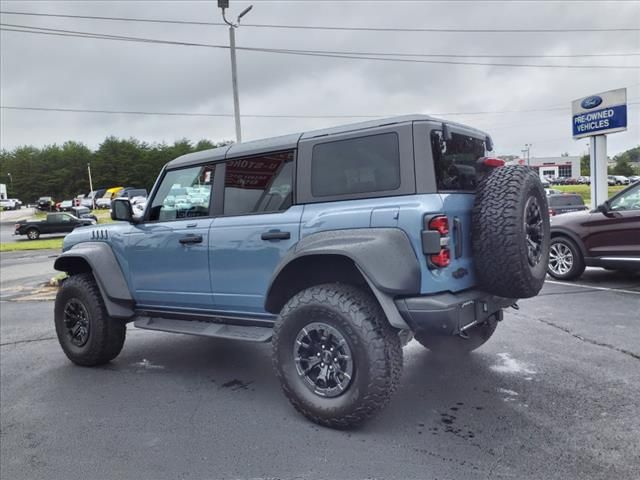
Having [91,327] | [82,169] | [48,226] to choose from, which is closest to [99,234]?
[91,327]

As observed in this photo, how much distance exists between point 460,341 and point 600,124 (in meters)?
12.4

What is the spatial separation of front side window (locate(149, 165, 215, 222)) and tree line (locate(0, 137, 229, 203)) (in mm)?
81862

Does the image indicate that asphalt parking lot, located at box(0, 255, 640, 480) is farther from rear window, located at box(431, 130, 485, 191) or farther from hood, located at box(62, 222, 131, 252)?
rear window, located at box(431, 130, 485, 191)

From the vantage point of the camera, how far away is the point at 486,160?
375cm

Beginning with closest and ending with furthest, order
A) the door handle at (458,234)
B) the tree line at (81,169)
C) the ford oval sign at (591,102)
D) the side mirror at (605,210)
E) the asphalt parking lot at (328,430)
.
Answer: the asphalt parking lot at (328,430) → the door handle at (458,234) → the side mirror at (605,210) → the ford oval sign at (591,102) → the tree line at (81,169)

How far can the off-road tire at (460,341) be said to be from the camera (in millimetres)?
4418

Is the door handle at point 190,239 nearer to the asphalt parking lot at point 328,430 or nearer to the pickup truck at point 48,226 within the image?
the asphalt parking lot at point 328,430

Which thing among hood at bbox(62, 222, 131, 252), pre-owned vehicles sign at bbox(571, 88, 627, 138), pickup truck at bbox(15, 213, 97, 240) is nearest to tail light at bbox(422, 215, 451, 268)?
hood at bbox(62, 222, 131, 252)

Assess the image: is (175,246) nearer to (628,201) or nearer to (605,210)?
(605,210)

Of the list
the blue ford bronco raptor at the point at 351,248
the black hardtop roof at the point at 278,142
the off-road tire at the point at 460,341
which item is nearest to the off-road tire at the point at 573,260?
the off-road tire at the point at 460,341

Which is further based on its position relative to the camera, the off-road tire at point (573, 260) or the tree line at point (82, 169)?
the tree line at point (82, 169)

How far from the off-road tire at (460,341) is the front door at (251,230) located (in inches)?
59.6

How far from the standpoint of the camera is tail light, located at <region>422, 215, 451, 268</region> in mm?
2961

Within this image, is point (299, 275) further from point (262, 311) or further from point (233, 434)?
point (233, 434)
